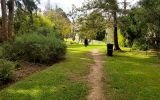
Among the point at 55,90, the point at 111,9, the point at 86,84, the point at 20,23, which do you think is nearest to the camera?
the point at 55,90

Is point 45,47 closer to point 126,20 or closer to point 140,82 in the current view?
point 140,82

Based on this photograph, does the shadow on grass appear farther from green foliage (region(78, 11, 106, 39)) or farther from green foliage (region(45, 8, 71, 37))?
green foliage (region(45, 8, 71, 37))

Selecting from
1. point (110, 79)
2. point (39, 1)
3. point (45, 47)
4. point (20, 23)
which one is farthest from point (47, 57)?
point (20, 23)

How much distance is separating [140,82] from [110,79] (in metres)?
1.46

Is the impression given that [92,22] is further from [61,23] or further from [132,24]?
[61,23]

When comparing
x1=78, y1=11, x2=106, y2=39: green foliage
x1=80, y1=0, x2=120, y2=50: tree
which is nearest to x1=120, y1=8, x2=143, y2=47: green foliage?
x1=80, y1=0, x2=120, y2=50: tree

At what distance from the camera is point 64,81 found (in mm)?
14297

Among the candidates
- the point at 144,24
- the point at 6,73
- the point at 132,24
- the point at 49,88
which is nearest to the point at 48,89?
the point at 49,88

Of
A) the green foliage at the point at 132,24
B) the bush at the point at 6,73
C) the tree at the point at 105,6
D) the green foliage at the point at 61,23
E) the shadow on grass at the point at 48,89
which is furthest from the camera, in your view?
the green foliage at the point at 61,23

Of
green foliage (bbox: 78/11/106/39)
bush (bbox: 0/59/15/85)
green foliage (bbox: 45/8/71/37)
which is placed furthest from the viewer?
green foliage (bbox: 45/8/71/37)

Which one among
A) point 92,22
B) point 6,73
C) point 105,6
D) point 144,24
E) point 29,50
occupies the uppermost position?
point 105,6

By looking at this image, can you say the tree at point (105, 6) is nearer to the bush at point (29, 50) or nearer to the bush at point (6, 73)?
the bush at point (29, 50)

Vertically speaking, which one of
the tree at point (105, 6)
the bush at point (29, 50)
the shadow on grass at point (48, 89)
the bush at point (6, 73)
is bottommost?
the shadow on grass at point (48, 89)

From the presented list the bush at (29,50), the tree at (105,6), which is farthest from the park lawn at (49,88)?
the tree at (105,6)
